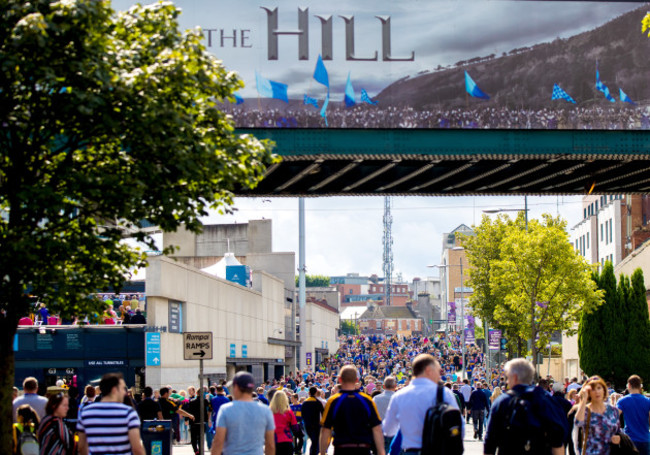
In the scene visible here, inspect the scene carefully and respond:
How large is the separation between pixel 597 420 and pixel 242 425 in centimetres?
493

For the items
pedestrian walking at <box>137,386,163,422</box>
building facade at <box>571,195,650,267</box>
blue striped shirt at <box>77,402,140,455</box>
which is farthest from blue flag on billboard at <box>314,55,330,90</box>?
building facade at <box>571,195,650,267</box>

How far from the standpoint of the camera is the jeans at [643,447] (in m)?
14.3

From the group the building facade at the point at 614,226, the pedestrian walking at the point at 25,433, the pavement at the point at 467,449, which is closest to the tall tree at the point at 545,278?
the building facade at the point at 614,226

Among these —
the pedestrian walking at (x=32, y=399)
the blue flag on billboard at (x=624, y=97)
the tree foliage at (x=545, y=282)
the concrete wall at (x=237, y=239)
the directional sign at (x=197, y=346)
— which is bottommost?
the pedestrian walking at (x=32, y=399)

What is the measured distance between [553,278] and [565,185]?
1050 inches

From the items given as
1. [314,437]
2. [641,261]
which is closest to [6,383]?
[314,437]

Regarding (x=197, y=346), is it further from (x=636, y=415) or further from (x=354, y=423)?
(x=354, y=423)

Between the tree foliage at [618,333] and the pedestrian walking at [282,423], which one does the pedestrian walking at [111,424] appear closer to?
the pedestrian walking at [282,423]

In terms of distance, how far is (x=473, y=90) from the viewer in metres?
19.5

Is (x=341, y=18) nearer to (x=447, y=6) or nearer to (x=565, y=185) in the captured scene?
(x=447, y=6)

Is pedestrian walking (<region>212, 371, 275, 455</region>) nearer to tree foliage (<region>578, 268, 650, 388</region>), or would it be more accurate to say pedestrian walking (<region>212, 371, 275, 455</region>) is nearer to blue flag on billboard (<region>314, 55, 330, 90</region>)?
blue flag on billboard (<region>314, 55, 330, 90</region>)

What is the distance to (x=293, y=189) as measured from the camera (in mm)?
21906

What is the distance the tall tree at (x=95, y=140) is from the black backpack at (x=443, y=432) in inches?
156

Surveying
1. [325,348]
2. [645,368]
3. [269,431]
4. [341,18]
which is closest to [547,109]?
[341,18]
